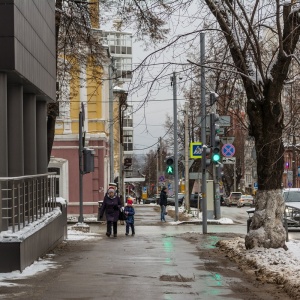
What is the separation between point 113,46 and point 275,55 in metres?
89.2

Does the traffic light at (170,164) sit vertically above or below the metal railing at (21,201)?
A: above

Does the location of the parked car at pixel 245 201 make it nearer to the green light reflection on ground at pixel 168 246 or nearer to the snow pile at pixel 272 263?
the green light reflection on ground at pixel 168 246

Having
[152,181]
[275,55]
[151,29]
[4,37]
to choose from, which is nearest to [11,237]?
[4,37]

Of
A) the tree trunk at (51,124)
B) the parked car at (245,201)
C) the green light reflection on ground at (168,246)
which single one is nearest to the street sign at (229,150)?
the tree trunk at (51,124)

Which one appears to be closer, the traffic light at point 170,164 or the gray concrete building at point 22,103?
the gray concrete building at point 22,103

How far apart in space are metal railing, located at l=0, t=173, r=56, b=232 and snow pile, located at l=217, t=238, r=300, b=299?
3909 millimetres

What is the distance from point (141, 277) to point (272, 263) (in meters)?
2.73

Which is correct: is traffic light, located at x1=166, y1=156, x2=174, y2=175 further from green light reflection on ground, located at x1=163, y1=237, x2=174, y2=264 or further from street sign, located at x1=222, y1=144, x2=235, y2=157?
green light reflection on ground, located at x1=163, y1=237, x2=174, y2=264

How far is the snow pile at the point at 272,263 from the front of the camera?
449 inches

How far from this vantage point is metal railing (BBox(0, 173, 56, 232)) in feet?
40.6

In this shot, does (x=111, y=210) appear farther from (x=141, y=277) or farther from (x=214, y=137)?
(x=141, y=277)

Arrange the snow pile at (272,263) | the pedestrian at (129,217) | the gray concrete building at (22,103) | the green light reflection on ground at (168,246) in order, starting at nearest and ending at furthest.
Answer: the snow pile at (272,263), the gray concrete building at (22,103), the green light reflection on ground at (168,246), the pedestrian at (129,217)

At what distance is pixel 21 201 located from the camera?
13688mm

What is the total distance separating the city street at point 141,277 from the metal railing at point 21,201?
0.95 meters
